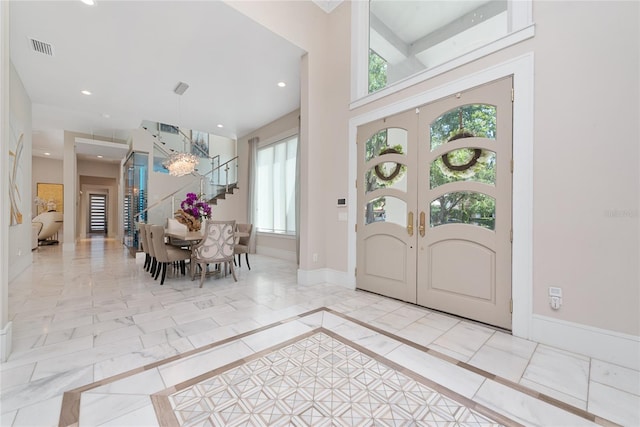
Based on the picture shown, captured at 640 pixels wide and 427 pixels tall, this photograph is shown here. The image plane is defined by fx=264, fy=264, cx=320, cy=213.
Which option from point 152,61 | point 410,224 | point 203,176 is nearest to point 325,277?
point 410,224

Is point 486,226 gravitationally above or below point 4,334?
above

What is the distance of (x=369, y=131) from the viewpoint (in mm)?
3795

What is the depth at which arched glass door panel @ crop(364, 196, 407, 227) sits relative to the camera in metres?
3.41

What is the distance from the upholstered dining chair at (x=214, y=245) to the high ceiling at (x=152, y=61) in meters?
2.65

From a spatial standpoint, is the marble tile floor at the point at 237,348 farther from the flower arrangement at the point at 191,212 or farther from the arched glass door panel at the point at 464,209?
the flower arrangement at the point at 191,212

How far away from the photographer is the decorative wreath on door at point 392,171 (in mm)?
3457

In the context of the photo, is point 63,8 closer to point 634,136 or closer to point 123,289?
point 123,289

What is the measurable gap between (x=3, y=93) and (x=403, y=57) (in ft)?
13.4

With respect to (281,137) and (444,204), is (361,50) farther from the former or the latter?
(281,137)

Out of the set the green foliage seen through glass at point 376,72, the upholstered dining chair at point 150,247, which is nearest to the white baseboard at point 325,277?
the upholstered dining chair at point 150,247

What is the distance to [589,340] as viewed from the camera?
212 centimetres

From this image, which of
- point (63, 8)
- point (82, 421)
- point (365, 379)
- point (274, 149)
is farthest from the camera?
point (274, 149)

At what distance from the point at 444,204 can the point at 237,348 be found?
256cm

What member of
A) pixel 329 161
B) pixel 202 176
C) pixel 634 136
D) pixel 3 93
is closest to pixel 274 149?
pixel 202 176
